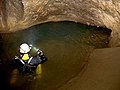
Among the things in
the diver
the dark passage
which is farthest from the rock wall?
the diver

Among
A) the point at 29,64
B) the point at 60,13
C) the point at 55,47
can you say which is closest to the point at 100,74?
the point at 29,64

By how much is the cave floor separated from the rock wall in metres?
1.06

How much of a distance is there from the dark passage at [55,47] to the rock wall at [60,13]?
9.0 inches

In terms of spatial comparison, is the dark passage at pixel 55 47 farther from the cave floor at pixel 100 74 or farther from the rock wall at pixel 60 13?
the cave floor at pixel 100 74

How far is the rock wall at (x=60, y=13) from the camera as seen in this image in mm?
7312

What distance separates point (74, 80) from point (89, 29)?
273cm

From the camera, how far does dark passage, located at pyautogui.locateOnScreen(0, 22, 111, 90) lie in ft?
20.4

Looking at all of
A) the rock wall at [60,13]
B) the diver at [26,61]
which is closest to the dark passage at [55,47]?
the rock wall at [60,13]

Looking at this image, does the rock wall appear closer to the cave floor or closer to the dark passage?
the dark passage

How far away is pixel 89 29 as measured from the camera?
27.0 feet

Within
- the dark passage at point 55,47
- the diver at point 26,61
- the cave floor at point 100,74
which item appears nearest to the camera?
the cave floor at point 100,74

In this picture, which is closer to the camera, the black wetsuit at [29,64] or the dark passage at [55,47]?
the black wetsuit at [29,64]

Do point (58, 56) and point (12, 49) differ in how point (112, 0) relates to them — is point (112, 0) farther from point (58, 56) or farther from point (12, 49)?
point (12, 49)

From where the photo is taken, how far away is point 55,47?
24.0ft
